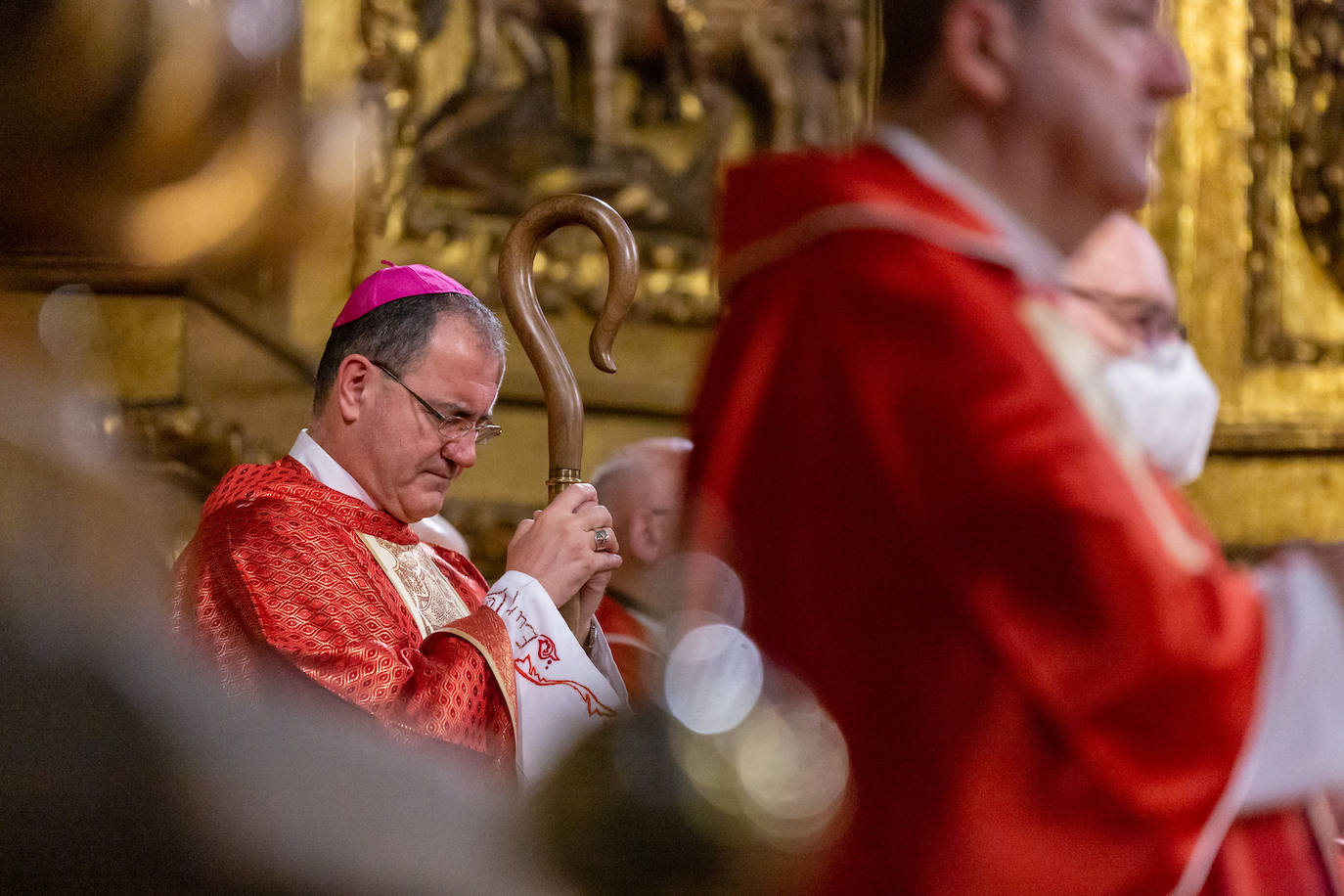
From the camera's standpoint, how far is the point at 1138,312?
1487 mm

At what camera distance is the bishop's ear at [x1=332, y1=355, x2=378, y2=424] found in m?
2.46

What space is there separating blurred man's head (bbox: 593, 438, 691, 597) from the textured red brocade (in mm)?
1470

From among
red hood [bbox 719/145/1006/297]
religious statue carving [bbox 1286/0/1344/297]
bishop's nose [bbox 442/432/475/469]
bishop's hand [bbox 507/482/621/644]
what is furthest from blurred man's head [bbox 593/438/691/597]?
religious statue carving [bbox 1286/0/1344/297]

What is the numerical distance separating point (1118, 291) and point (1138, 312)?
36 millimetres

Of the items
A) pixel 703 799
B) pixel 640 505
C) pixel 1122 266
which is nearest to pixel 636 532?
pixel 640 505

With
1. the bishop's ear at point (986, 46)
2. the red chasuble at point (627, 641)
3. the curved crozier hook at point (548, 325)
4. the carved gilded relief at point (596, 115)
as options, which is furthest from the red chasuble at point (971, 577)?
the carved gilded relief at point (596, 115)

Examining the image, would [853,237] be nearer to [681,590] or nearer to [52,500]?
[681,590]

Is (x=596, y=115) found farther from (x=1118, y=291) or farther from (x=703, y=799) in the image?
(x=703, y=799)

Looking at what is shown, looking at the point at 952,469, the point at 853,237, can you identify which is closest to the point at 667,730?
the point at 952,469

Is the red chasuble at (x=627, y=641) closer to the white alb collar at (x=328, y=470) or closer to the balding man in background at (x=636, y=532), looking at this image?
the balding man in background at (x=636, y=532)

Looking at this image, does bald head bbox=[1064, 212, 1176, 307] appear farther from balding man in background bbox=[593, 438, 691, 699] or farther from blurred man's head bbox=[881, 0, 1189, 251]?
balding man in background bbox=[593, 438, 691, 699]

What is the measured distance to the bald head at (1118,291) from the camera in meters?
1.47

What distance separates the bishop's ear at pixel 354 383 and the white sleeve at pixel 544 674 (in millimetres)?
535

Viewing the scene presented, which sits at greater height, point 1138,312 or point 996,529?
point 1138,312
